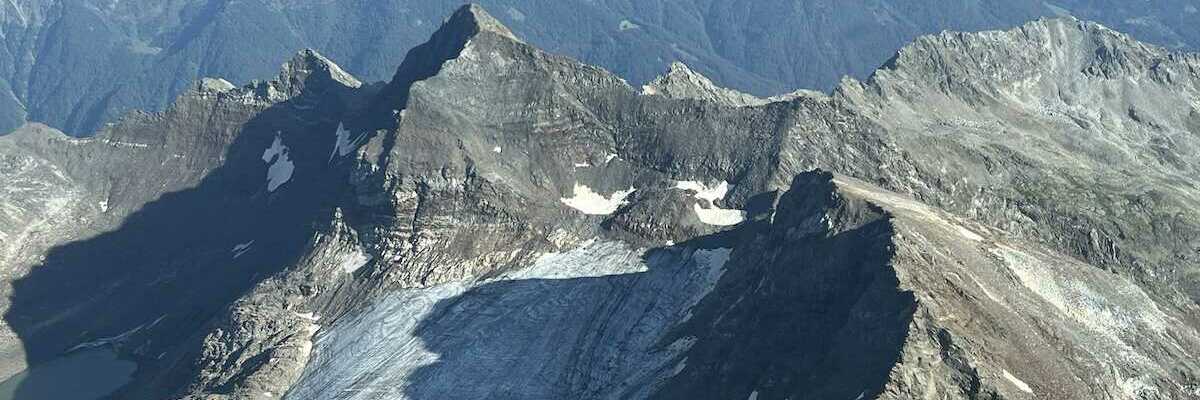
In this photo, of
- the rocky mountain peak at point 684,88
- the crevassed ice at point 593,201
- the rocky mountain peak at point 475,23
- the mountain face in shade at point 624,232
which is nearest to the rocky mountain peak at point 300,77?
the mountain face in shade at point 624,232

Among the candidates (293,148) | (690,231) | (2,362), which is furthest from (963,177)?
(2,362)

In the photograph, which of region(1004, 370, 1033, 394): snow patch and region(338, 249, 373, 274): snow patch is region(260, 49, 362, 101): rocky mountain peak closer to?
region(338, 249, 373, 274): snow patch

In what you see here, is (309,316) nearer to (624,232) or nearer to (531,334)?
(531,334)

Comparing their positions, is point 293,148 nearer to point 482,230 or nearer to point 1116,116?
point 482,230

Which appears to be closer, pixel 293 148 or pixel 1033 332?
pixel 1033 332

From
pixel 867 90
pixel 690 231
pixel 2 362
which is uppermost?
pixel 867 90

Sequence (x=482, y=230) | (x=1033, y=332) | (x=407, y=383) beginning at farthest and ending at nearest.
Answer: (x=482, y=230)
(x=407, y=383)
(x=1033, y=332)

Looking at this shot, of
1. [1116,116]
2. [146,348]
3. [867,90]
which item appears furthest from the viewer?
[1116,116]
